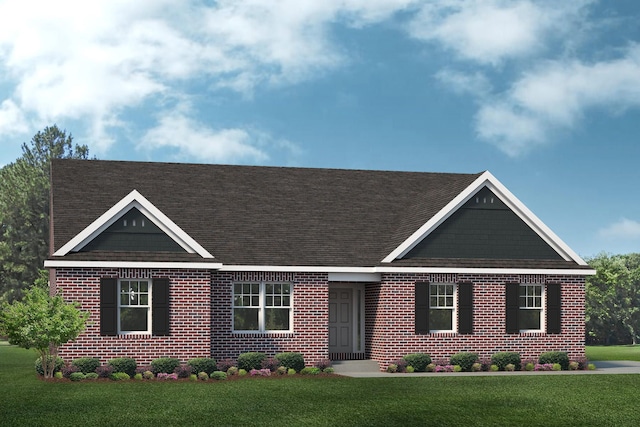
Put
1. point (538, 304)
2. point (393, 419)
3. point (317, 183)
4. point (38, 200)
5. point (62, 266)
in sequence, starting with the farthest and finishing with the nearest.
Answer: point (38, 200)
point (317, 183)
point (538, 304)
point (62, 266)
point (393, 419)

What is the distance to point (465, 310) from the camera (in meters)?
30.5

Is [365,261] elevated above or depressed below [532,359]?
above

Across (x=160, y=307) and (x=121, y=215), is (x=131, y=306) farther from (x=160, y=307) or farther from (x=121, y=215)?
(x=121, y=215)

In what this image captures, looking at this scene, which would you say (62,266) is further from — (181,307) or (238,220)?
(238,220)

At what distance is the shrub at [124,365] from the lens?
26816mm

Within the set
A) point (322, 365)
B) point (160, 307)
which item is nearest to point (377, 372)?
point (322, 365)

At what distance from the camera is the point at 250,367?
28.4m

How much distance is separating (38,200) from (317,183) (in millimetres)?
36629

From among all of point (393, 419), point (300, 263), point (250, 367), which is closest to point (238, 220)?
point (300, 263)

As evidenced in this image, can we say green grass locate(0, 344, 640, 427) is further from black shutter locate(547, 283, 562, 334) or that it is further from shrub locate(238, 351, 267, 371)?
black shutter locate(547, 283, 562, 334)

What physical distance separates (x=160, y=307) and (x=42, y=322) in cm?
388

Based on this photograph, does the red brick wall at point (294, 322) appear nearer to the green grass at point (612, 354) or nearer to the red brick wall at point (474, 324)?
the red brick wall at point (474, 324)

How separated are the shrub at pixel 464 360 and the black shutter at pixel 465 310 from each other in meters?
0.82

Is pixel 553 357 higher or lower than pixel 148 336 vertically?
lower
